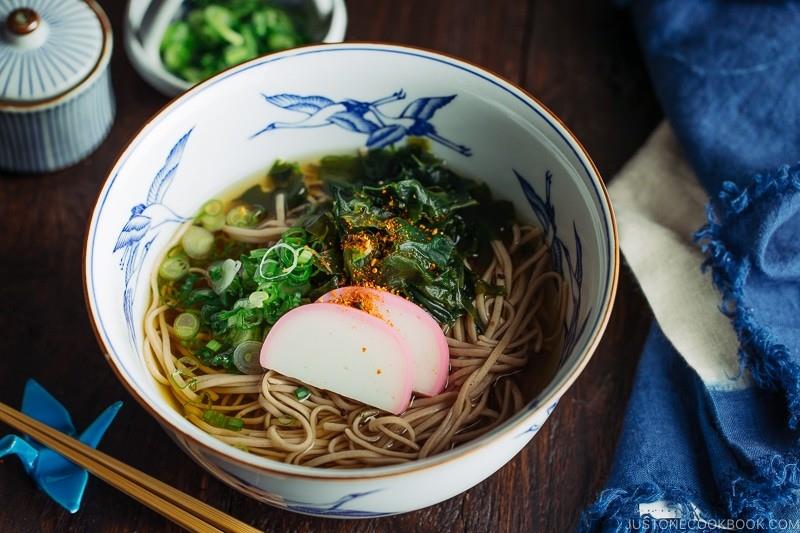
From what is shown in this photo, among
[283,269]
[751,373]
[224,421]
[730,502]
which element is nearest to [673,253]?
[751,373]

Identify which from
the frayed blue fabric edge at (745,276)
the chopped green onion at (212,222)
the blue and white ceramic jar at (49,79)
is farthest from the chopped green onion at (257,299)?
the frayed blue fabric edge at (745,276)

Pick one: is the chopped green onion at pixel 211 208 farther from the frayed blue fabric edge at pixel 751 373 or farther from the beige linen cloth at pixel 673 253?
the frayed blue fabric edge at pixel 751 373

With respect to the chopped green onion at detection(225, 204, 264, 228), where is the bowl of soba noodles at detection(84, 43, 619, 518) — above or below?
above

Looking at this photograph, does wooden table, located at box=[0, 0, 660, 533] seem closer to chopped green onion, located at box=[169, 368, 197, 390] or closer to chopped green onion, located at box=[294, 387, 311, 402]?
chopped green onion, located at box=[169, 368, 197, 390]

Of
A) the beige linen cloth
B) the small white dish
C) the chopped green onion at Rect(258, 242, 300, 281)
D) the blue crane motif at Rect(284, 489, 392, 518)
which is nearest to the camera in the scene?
the blue crane motif at Rect(284, 489, 392, 518)

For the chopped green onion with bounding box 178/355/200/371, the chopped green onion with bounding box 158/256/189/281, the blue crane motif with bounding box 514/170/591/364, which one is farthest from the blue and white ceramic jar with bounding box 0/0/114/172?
the blue crane motif with bounding box 514/170/591/364

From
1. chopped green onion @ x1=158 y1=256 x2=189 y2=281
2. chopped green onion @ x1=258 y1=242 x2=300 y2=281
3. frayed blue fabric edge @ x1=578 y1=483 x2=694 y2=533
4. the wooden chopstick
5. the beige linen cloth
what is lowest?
the wooden chopstick

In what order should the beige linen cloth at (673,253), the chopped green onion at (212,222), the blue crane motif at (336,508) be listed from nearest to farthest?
the blue crane motif at (336,508) → the beige linen cloth at (673,253) → the chopped green onion at (212,222)

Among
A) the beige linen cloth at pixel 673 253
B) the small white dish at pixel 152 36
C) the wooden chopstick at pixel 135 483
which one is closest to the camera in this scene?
the wooden chopstick at pixel 135 483

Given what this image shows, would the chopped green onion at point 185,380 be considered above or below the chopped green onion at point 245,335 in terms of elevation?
below
